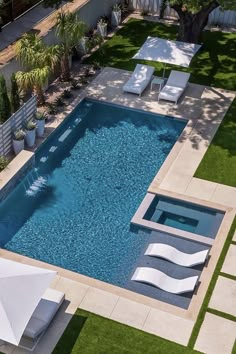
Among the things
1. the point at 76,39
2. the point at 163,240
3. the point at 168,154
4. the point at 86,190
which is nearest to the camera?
the point at 163,240

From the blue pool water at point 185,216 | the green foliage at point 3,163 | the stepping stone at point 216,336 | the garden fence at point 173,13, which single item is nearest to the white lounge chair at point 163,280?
the stepping stone at point 216,336

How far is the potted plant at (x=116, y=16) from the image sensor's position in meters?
31.8

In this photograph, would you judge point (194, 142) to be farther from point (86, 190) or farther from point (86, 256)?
point (86, 256)

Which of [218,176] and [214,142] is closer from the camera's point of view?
[218,176]

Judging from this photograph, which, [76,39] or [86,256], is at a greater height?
[76,39]

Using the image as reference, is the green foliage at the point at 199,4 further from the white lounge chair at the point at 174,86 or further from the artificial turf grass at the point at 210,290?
the artificial turf grass at the point at 210,290

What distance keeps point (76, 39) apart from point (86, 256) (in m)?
11.8

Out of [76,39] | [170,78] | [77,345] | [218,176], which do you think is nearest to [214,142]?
[218,176]

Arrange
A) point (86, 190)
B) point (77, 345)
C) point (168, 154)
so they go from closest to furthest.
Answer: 1. point (77, 345)
2. point (86, 190)
3. point (168, 154)

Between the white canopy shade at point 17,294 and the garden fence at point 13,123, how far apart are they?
7.34m

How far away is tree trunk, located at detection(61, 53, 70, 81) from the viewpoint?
26.2 m

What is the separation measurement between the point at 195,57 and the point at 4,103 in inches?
464

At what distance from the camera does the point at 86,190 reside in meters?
21.0

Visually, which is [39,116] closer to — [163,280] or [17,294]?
[163,280]
